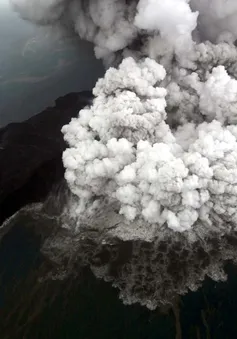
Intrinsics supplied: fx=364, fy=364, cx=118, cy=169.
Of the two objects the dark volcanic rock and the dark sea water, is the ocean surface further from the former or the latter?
the dark sea water

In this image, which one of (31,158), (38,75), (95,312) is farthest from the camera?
(38,75)

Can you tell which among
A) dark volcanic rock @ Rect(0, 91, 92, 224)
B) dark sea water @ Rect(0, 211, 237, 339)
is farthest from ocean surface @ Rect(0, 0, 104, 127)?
dark sea water @ Rect(0, 211, 237, 339)

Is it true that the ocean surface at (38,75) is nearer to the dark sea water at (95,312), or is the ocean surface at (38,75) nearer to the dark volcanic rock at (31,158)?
the dark volcanic rock at (31,158)

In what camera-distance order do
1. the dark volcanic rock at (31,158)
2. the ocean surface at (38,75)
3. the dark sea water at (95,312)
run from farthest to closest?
1. the ocean surface at (38,75)
2. the dark volcanic rock at (31,158)
3. the dark sea water at (95,312)

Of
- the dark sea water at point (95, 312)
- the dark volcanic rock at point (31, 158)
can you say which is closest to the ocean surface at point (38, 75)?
the dark volcanic rock at point (31, 158)

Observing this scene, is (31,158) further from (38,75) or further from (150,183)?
(38,75)

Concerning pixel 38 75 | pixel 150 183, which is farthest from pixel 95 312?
pixel 38 75
